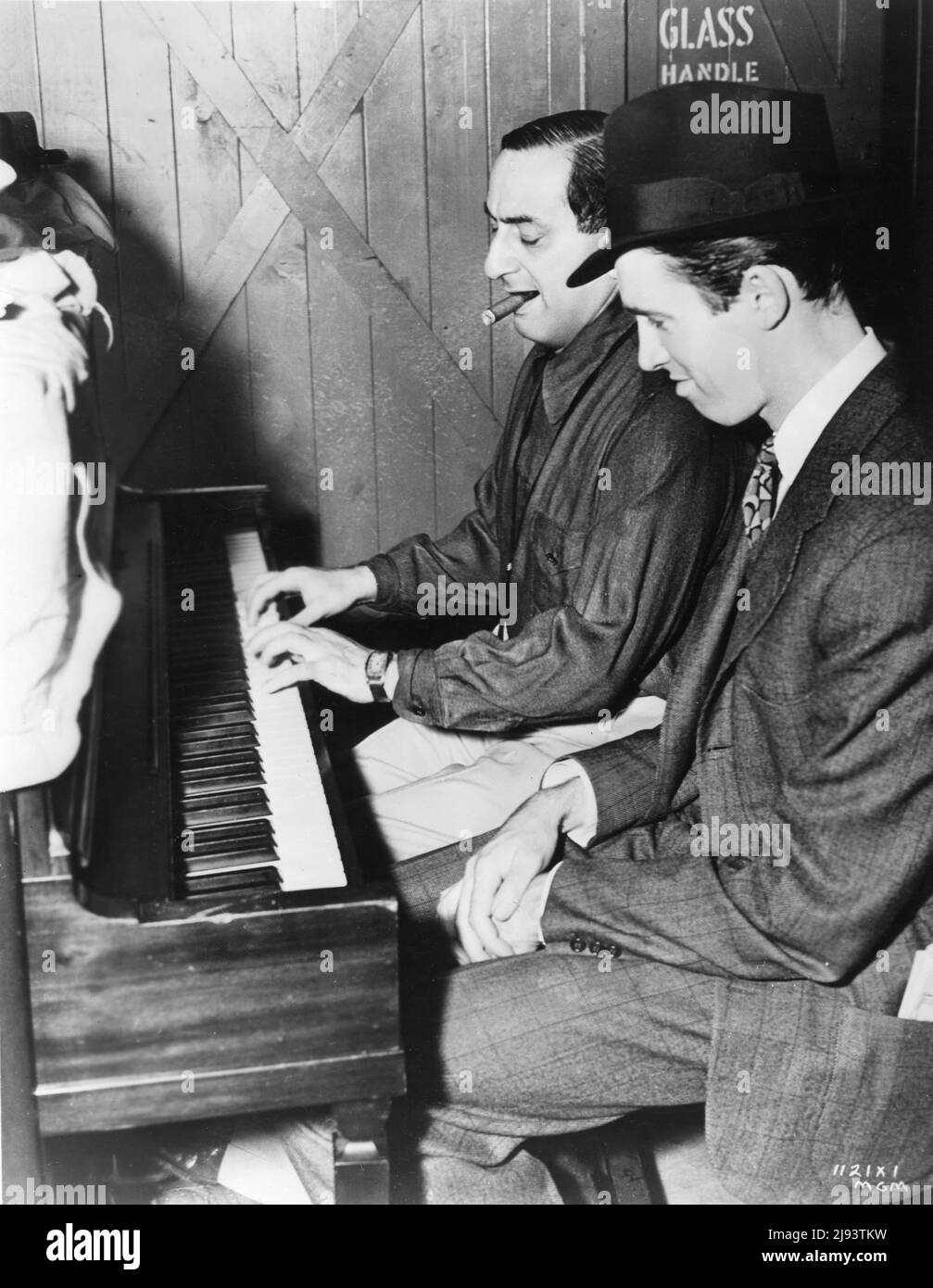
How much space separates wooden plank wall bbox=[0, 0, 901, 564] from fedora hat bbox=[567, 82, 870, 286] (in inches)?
60.5

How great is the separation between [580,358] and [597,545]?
0.41 meters

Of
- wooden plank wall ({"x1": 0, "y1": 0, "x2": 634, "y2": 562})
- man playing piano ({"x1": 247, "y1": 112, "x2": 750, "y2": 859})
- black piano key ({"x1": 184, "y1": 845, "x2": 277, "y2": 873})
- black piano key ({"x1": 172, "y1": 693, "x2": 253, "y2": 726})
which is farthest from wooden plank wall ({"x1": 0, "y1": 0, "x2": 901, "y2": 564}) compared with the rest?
black piano key ({"x1": 184, "y1": 845, "x2": 277, "y2": 873})

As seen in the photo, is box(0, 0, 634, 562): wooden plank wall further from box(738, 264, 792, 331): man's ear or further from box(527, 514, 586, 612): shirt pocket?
box(738, 264, 792, 331): man's ear

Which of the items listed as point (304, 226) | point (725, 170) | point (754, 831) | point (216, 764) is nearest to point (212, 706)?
point (216, 764)

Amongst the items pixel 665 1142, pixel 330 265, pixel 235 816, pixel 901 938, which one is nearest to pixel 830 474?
pixel 901 938

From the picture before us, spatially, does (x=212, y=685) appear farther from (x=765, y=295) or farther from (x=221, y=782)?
(x=765, y=295)

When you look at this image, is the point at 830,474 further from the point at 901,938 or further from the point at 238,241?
the point at 238,241

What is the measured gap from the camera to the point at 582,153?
212cm

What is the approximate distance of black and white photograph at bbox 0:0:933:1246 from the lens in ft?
4.07

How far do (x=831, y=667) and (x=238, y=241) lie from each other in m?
2.20

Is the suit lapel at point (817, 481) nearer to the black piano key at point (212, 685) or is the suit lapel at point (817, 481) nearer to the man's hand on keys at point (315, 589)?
the black piano key at point (212, 685)

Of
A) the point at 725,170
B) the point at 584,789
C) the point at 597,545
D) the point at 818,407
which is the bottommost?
the point at 584,789

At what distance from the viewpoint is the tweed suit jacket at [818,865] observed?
1407mm

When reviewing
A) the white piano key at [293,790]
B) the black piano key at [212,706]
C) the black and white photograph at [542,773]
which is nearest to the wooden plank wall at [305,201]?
the black and white photograph at [542,773]
